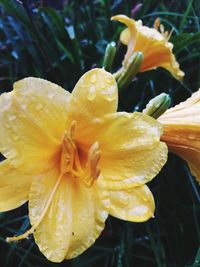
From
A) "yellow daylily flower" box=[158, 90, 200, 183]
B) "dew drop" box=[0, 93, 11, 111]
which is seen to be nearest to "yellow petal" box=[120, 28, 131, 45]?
"yellow daylily flower" box=[158, 90, 200, 183]

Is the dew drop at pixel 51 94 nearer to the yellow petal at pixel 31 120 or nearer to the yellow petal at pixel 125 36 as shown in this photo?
the yellow petal at pixel 31 120

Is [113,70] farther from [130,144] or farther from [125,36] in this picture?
[130,144]

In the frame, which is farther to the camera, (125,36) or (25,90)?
(125,36)

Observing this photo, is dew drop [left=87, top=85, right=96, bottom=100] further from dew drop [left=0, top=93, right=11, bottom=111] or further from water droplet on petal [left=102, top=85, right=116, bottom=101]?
dew drop [left=0, top=93, right=11, bottom=111]

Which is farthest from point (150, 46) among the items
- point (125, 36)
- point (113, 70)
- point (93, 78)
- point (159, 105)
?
point (93, 78)

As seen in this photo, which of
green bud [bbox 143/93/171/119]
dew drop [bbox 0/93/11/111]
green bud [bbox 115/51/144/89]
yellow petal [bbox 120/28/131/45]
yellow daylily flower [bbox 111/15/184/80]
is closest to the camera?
dew drop [bbox 0/93/11/111]

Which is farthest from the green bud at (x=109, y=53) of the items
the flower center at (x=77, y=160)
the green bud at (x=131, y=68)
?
the flower center at (x=77, y=160)

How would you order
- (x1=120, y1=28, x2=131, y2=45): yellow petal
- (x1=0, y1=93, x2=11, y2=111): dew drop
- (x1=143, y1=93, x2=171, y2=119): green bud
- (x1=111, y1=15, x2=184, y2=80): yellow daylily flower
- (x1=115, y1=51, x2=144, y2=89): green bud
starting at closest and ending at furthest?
(x1=0, y1=93, x2=11, y2=111): dew drop → (x1=143, y1=93, x2=171, y2=119): green bud → (x1=115, y1=51, x2=144, y2=89): green bud → (x1=111, y1=15, x2=184, y2=80): yellow daylily flower → (x1=120, y1=28, x2=131, y2=45): yellow petal
